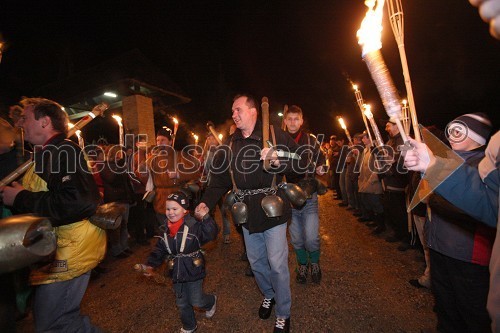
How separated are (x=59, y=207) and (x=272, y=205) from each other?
1835mm

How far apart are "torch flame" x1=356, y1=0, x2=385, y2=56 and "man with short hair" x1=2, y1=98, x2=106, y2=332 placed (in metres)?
2.38

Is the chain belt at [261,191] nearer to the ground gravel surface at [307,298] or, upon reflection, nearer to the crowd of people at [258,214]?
the crowd of people at [258,214]

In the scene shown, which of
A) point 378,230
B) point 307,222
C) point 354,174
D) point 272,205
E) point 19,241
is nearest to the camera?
point 19,241

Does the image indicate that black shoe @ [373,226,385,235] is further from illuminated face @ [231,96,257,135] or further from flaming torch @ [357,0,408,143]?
flaming torch @ [357,0,408,143]

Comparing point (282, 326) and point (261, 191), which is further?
point (261, 191)

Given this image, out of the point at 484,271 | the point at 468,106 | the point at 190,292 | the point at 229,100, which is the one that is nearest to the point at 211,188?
the point at 190,292

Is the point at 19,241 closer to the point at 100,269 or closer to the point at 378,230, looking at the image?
the point at 100,269

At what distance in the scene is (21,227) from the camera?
1.19m

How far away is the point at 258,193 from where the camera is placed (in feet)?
9.50

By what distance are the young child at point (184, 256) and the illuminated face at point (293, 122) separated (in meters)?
2.03

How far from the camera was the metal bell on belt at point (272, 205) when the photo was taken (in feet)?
8.52

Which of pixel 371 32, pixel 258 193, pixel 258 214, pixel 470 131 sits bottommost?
pixel 258 214

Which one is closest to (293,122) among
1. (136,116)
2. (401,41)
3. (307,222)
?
(307,222)

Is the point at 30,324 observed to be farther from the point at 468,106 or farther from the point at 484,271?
the point at 468,106
